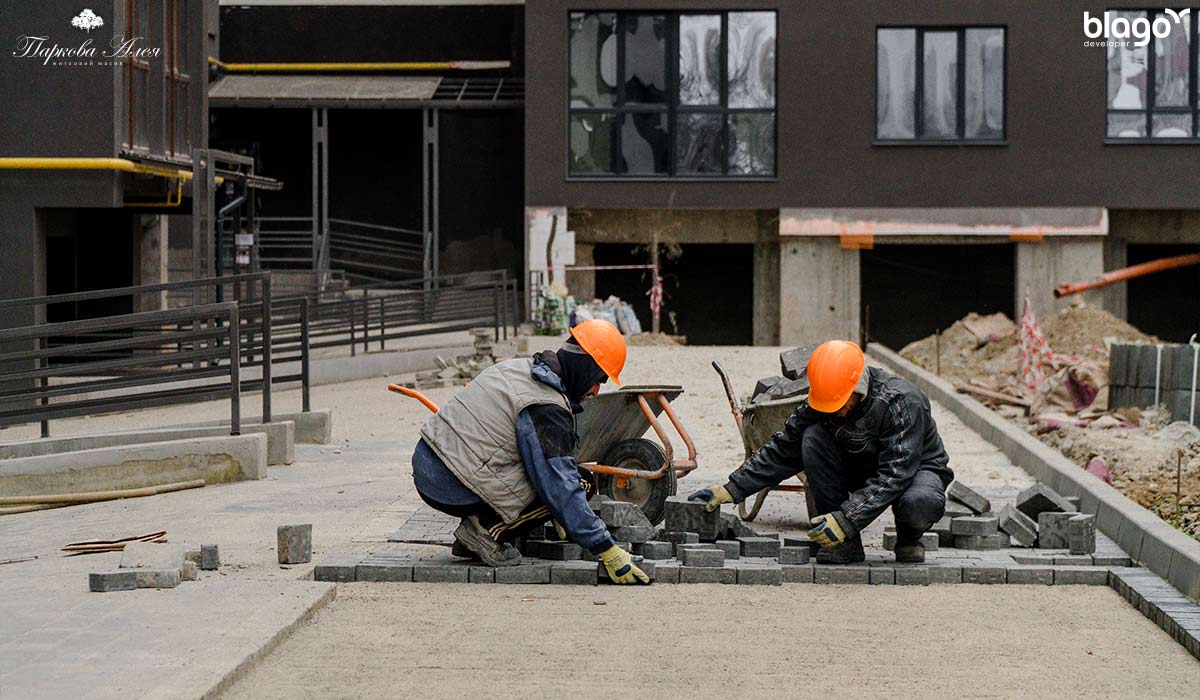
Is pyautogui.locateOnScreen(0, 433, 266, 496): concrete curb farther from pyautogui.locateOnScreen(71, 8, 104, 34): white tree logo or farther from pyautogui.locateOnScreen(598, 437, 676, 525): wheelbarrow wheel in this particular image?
pyautogui.locateOnScreen(71, 8, 104, 34): white tree logo

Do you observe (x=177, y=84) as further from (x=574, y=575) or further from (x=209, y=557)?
(x=574, y=575)

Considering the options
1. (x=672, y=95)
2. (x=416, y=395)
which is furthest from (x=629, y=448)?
(x=672, y=95)

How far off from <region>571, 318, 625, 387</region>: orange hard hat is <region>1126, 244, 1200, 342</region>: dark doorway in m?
27.5

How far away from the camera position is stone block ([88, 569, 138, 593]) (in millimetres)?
7273

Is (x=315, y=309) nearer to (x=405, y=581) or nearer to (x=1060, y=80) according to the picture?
(x=405, y=581)

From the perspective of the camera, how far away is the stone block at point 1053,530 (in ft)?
28.2

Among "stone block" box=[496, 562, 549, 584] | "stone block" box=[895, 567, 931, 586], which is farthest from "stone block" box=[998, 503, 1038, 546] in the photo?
"stone block" box=[496, 562, 549, 584]

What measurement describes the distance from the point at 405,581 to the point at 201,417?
28.1 ft

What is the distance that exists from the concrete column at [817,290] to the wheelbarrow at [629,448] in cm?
2161

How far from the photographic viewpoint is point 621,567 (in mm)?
7820

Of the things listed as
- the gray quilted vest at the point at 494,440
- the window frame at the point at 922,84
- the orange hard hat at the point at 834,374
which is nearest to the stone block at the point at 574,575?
the gray quilted vest at the point at 494,440

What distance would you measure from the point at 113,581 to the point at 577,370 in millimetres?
2470

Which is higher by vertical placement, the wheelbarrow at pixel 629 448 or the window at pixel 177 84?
the window at pixel 177 84

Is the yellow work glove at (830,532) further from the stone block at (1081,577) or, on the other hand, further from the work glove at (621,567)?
the stone block at (1081,577)
